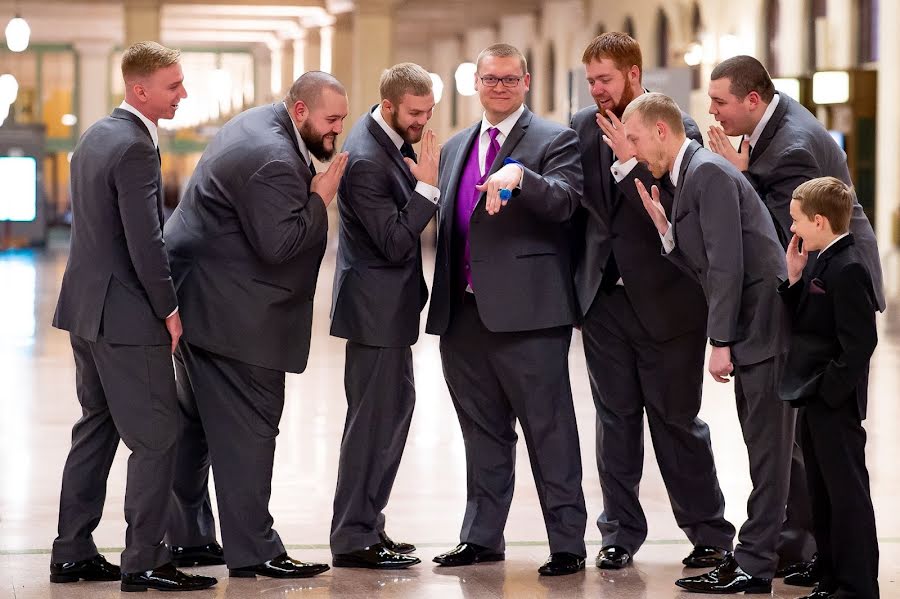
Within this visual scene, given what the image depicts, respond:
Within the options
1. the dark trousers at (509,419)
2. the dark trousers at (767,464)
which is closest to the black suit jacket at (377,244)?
the dark trousers at (509,419)

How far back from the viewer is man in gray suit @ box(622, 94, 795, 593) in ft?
15.1

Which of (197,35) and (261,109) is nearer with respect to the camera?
(261,109)

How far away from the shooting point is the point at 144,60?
4676 millimetres

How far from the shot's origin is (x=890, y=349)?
39.6ft

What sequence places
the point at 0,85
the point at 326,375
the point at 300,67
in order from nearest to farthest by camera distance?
1. the point at 326,375
2. the point at 0,85
3. the point at 300,67

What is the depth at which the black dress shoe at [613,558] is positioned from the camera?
5047mm

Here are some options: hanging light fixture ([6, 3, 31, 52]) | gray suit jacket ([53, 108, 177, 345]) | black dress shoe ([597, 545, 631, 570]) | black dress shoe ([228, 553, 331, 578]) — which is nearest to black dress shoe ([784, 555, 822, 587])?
black dress shoe ([597, 545, 631, 570])

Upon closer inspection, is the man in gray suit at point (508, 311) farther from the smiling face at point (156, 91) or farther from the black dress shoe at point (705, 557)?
the smiling face at point (156, 91)

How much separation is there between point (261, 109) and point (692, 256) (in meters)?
1.62

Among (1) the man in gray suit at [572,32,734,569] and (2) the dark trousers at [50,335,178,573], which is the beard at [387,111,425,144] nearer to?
(1) the man in gray suit at [572,32,734,569]

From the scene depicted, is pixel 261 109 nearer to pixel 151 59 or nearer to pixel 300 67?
pixel 151 59

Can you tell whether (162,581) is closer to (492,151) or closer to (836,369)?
(492,151)

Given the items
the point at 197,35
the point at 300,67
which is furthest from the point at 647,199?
the point at 197,35

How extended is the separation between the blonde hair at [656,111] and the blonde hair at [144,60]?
1569 mm
